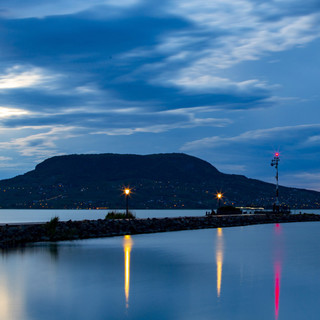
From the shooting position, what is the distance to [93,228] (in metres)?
51.5

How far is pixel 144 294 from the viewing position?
1958cm

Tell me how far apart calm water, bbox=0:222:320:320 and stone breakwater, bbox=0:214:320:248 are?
17.6 ft

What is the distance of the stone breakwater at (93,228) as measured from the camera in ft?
141

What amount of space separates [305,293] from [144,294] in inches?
247

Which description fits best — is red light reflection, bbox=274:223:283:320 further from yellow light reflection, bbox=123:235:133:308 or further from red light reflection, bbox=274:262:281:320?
yellow light reflection, bbox=123:235:133:308

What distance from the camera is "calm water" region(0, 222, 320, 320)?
16625 mm

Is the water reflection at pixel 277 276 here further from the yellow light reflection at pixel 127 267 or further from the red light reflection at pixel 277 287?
the yellow light reflection at pixel 127 267

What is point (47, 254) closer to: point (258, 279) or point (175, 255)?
point (175, 255)

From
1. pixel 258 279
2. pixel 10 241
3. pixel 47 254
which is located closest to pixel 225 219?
pixel 10 241

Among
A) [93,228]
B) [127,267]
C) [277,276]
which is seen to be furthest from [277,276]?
[93,228]

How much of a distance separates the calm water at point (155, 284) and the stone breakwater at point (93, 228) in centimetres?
537

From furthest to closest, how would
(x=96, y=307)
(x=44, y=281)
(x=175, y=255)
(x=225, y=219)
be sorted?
(x=225, y=219), (x=175, y=255), (x=44, y=281), (x=96, y=307)

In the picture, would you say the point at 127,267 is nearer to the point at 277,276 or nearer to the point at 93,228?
the point at 277,276

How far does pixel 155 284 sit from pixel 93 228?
98.6ft
